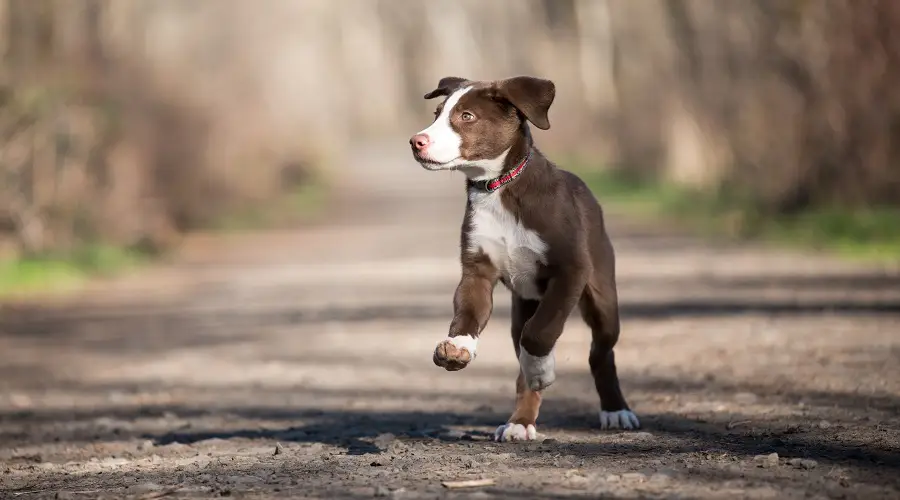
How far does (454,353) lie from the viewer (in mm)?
6918

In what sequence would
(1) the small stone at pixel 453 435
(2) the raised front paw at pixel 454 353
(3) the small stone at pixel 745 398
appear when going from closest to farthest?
1. (2) the raised front paw at pixel 454 353
2. (1) the small stone at pixel 453 435
3. (3) the small stone at pixel 745 398

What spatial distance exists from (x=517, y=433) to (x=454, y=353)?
842mm

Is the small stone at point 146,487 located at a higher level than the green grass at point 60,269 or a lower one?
lower

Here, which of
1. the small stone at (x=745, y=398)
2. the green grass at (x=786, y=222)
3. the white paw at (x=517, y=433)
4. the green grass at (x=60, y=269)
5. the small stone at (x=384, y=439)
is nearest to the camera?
the white paw at (x=517, y=433)

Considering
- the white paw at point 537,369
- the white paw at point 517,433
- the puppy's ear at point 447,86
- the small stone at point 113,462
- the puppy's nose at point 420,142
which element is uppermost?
the puppy's ear at point 447,86

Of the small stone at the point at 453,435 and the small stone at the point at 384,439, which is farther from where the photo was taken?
the small stone at the point at 453,435

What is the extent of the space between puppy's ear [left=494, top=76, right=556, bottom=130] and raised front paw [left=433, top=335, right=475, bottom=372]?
3.64 feet

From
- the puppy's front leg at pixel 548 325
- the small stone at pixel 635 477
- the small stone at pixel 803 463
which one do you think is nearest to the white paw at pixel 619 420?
the puppy's front leg at pixel 548 325

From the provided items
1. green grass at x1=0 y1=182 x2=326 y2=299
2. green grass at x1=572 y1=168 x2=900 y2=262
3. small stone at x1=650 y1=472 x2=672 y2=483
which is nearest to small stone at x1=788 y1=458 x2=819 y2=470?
small stone at x1=650 y1=472 x2=672 y2=483

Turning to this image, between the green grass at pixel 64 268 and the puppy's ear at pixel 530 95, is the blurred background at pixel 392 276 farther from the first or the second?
the puppy's ear at pixel 530 95

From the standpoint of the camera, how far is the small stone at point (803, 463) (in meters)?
6.39

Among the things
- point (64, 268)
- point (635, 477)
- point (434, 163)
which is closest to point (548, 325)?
point (434, 163)

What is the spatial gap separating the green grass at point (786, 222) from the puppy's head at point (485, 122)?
42.3 feet

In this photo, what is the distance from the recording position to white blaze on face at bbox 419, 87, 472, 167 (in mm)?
7195
